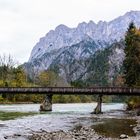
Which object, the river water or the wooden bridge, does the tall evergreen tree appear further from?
the river water

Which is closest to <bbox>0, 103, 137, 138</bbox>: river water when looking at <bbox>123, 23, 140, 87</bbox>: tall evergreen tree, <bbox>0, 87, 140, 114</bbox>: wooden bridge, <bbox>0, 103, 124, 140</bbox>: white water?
<bbox>0, 103, 124, 140</bbox>: white water

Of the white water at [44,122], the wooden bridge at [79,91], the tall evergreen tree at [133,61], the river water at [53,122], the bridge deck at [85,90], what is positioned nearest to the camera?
the white water at [44,122]

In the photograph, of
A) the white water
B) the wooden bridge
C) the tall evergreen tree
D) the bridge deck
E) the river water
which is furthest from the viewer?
the tall evergreen tree

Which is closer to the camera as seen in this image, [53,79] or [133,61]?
[133,61]

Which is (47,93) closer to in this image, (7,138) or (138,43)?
(138,43)

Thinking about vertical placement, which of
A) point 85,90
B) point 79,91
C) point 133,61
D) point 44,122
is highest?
point 133,61

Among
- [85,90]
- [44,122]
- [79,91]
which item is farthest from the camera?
[79,91]

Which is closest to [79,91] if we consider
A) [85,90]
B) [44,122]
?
[85,90]

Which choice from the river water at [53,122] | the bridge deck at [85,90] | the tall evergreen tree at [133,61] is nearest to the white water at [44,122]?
the river water at [53,122]

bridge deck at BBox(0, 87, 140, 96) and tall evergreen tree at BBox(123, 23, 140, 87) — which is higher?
tall evergreen tree at BBox(123, 23, 140, 87)

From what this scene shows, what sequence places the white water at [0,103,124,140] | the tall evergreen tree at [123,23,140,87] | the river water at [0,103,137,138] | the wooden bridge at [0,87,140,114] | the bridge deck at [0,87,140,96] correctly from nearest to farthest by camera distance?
1. the white water at [0,103,124,140]
2. the river water at [0,103,137,138]
3. the bridge deck at [0,87,140,96]
4. the wooden bridge at [0,87,140,114]
5. the tall evergreen tree at [123,23,140,87]

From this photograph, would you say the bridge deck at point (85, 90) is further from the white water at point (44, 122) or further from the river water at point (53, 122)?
the river water at point (53, 122)

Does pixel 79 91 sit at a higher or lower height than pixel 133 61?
lower

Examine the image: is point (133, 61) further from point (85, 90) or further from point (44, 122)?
point (44, 122)
